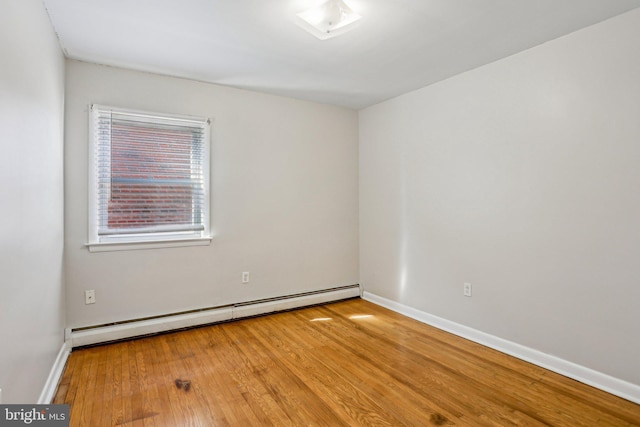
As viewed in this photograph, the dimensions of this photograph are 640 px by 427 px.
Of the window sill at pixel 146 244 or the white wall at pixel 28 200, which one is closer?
the white wall at pixel 28 200

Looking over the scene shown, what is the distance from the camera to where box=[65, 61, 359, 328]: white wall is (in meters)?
2.86

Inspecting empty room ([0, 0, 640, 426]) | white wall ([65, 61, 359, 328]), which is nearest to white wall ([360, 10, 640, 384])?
empty room ([0, 0, 640, 426])

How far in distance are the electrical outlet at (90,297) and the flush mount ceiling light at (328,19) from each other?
2.72 m

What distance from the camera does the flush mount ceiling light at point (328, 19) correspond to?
6.67ft

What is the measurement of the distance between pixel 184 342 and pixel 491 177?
3.00 m

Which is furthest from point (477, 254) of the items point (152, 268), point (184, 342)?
point (152, 268)

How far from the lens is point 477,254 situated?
300cm

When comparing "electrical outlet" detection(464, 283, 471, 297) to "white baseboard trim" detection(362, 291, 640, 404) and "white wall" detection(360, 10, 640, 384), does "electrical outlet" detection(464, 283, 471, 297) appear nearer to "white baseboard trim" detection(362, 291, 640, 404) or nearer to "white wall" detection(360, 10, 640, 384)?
"white wall" detection(360, 10, 640, 384)

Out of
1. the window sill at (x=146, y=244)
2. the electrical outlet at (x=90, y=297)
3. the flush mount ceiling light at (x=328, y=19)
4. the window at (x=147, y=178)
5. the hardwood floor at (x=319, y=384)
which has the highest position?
the flush mount ceiling light at (x=328, y=19)

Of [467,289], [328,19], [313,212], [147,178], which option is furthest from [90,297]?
[467,289]

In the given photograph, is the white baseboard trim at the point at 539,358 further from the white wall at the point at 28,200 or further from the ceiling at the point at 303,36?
the white wall at the point at 28,200

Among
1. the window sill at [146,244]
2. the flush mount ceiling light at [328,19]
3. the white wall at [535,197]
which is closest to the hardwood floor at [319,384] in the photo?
the white wall at [535,197]

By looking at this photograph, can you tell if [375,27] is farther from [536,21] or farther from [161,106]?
[161,106]

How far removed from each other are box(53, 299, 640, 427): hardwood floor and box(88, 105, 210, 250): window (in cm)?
97
